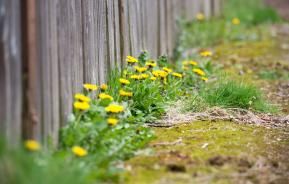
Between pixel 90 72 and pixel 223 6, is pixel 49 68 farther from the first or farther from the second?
pixel 223 6

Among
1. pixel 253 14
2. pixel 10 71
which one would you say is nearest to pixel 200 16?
pixel 253 14

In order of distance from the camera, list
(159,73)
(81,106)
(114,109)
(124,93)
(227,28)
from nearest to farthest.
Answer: (81,106), (114,109), (124,93), (159,73), (227,28)

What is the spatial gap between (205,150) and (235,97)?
123 centimetres

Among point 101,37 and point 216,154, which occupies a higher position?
point 101,37

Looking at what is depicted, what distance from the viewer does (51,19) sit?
3941 millimetres

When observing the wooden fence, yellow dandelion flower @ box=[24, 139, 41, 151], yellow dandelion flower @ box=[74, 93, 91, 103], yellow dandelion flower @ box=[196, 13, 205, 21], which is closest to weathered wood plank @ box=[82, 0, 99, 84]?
the wooden fence

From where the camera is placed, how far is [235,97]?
5.45m

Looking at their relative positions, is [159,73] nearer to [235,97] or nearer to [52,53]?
[235,97]

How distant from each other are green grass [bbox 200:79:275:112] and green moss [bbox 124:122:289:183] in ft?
1.46

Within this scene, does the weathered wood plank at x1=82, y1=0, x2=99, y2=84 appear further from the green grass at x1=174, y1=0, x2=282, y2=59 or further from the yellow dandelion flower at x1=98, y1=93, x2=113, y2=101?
the green grass at x1=174, y1=0, x2=282, y2=59

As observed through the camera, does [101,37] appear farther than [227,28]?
No

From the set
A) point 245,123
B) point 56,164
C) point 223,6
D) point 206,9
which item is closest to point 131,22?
point 245,123

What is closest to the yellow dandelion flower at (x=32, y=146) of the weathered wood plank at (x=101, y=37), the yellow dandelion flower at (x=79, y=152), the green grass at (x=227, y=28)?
the yellow dandelion flower at (x=79, y=152)

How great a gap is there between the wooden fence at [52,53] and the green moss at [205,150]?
1.89 ft
